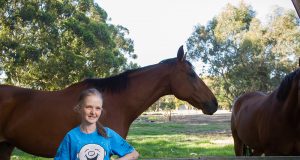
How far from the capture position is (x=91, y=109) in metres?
2.23

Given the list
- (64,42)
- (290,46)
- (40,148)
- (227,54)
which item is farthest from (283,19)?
(40,148)

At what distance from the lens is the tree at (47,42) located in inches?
567

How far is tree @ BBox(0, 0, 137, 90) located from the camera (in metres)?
14.4

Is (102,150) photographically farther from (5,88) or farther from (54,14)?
(54,14)

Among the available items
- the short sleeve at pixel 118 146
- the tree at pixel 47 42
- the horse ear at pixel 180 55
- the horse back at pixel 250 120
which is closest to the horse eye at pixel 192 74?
the horse ear at pixel 180 55

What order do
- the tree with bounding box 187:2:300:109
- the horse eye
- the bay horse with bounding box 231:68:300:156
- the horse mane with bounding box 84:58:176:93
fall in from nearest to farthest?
the horse mane with bounding box 84:58:176:93
the horse eye
the bay horse with bounding box 231:68:300:156
the tree with bounding box 187:2:300:109

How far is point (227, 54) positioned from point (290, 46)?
15.2 ft

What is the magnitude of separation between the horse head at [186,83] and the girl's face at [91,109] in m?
2.38

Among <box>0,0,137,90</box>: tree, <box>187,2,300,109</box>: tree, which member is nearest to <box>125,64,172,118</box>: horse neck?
<box>0,0,137,90</box>: tree

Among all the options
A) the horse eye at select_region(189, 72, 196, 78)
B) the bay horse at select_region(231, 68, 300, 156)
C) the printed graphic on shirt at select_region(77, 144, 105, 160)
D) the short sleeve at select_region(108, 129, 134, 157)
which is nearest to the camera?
the printed graphic on shirt at select_region(77, 144, 105, 160)

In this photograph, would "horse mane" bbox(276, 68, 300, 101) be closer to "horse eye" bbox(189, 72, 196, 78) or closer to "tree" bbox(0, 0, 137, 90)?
"horse eye" bbox(189, 72, 196, 78)

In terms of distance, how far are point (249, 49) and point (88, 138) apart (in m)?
25.9

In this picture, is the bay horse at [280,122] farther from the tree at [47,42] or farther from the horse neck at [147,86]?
the tree at [47,42]

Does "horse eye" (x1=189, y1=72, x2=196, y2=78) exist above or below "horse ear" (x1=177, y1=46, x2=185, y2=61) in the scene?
below
